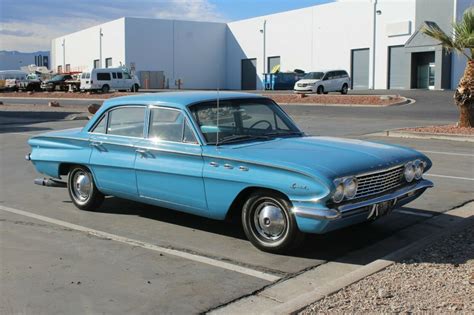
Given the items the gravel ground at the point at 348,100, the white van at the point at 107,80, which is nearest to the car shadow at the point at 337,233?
the gravel ground at the point at 348,100

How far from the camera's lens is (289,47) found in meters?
60.4

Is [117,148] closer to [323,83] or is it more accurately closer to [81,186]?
[81,186]

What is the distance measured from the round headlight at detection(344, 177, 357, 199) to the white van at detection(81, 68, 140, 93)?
44549 millimetres

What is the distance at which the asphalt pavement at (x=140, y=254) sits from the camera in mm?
4305

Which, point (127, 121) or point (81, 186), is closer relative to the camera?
point (127, 121)

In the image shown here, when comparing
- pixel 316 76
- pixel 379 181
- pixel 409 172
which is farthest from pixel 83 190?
pixel 316 76

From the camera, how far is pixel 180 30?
6981 cm

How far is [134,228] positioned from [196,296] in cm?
219

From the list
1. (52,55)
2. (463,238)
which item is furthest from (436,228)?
(52,55)

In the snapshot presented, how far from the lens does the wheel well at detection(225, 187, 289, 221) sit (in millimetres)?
5221

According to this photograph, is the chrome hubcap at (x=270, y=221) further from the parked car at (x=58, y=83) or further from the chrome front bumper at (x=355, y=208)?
the parked car at (x=58, y=83)

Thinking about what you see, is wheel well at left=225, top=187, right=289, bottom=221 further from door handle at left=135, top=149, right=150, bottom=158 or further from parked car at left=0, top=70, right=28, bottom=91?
parked car at left=0, top=70, right=28, bottom=91

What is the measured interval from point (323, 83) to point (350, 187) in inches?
1417

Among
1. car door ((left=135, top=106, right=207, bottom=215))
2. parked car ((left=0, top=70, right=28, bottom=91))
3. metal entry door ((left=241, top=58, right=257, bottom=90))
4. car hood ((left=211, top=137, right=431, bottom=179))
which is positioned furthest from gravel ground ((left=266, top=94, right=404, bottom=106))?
parked car ((left=0, top=70, right=28, bottom=91))
